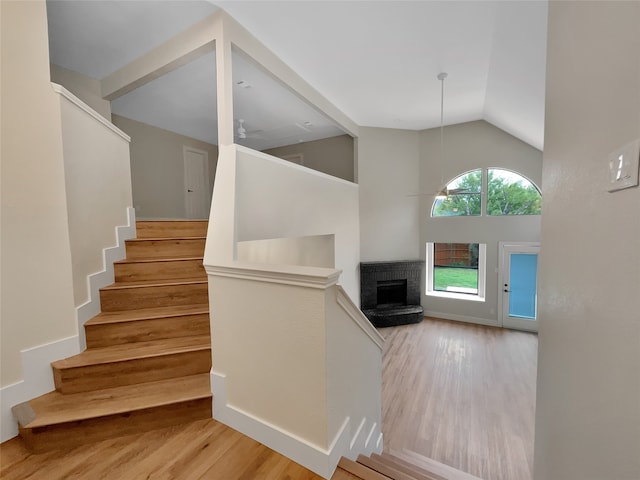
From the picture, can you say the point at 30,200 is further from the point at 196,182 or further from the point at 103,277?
the point at 196,182

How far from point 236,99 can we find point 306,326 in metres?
4.03

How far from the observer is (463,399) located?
3.23 m

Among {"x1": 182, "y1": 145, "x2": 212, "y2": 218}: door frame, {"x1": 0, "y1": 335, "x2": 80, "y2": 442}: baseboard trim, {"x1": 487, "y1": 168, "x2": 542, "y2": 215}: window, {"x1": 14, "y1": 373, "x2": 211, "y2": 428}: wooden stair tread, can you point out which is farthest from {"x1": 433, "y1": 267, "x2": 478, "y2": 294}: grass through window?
{"x1": 0, "y1": 335, "x2": 80, "y2": 442}: baseboard trim

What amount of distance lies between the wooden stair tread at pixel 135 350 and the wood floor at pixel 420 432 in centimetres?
43

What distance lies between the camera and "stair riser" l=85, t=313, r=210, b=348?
1.92m

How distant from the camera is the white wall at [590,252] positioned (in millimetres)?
678

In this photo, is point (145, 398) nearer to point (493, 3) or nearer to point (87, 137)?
point (87, 137)

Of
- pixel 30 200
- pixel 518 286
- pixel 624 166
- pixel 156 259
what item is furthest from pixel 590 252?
A: pixel 518 286

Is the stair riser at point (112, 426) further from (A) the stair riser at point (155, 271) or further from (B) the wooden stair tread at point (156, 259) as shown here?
(B) the wooden stair tread at point (156, 259)

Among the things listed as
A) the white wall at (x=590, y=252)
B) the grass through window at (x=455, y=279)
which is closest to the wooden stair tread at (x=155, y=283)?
the white wall at (x=590, y=252)

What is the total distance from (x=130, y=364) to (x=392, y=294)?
5.04 m

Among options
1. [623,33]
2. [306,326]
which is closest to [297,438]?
[306,326]

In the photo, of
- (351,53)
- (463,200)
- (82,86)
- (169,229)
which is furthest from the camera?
(463,200)

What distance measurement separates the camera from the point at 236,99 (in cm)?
408
